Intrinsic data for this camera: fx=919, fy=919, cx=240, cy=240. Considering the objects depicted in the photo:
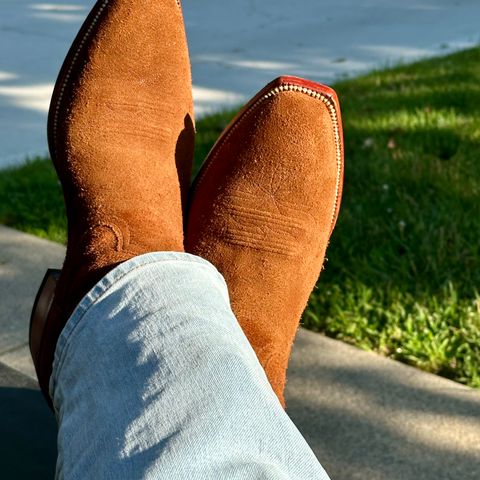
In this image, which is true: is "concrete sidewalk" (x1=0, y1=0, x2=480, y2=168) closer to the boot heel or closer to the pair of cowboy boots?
the pair of cowboy boots

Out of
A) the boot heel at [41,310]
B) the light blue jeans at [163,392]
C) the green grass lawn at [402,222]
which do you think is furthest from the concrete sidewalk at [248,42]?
the light blue jeans at [163,392]

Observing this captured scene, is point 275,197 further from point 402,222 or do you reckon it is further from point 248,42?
point 248,42

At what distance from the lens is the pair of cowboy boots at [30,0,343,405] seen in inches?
65.6

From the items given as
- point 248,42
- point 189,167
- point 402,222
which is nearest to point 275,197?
point 189,167

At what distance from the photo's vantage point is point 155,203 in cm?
167

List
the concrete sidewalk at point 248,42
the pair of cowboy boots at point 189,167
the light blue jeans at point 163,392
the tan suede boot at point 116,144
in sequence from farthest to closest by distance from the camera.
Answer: the concrete sidewalk at point 248,42 → the pair of cowboy boots at point 189,167 → the tan suede boot at point 116,144 → the light blue jeans at point 163,392

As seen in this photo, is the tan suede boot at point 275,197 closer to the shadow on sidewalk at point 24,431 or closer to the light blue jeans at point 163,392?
the light blue jeans at point 163,392

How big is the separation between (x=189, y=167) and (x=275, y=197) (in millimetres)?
210

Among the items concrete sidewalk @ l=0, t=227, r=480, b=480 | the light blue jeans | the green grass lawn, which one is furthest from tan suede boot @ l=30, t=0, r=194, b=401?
the green grass lawn

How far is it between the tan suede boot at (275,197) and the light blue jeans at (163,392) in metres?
0.35

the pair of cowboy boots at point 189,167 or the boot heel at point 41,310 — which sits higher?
the pair of cowboy boots at point 189,167

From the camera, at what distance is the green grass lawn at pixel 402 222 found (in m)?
2.12

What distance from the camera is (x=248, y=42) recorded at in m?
5.05

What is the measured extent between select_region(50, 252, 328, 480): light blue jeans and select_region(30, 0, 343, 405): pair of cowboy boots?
282 mm
